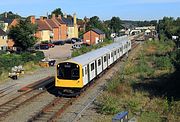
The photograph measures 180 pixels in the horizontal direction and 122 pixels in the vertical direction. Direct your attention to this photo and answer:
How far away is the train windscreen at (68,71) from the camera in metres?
21.6

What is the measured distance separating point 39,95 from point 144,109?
7.54 metres

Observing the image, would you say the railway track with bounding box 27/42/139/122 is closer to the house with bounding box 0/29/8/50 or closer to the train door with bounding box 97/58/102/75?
the train door with bounding box 97/58/102/75

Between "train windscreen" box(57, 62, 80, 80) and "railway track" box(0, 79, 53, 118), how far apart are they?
2.18 m

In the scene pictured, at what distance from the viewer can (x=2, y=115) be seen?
1780 cm

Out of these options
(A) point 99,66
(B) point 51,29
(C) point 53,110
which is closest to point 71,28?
(B) point 51,29

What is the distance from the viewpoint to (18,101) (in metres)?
21.4

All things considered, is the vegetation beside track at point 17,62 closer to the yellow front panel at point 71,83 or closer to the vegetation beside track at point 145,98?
the yellow front panel at point 71,83

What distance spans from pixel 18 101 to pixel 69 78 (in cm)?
315

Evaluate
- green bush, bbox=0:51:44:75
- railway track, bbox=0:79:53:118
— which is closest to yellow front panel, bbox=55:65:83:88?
railway track, bbox=0:79:53:118

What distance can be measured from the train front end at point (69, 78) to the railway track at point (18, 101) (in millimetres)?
1927

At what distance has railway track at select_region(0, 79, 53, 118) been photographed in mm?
19125

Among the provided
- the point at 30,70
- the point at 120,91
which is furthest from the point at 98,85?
the point at 30,70

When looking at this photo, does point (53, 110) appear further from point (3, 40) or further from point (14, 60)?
point (3, 40)

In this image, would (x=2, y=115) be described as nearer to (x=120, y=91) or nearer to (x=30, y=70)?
(x=120, y=91)
